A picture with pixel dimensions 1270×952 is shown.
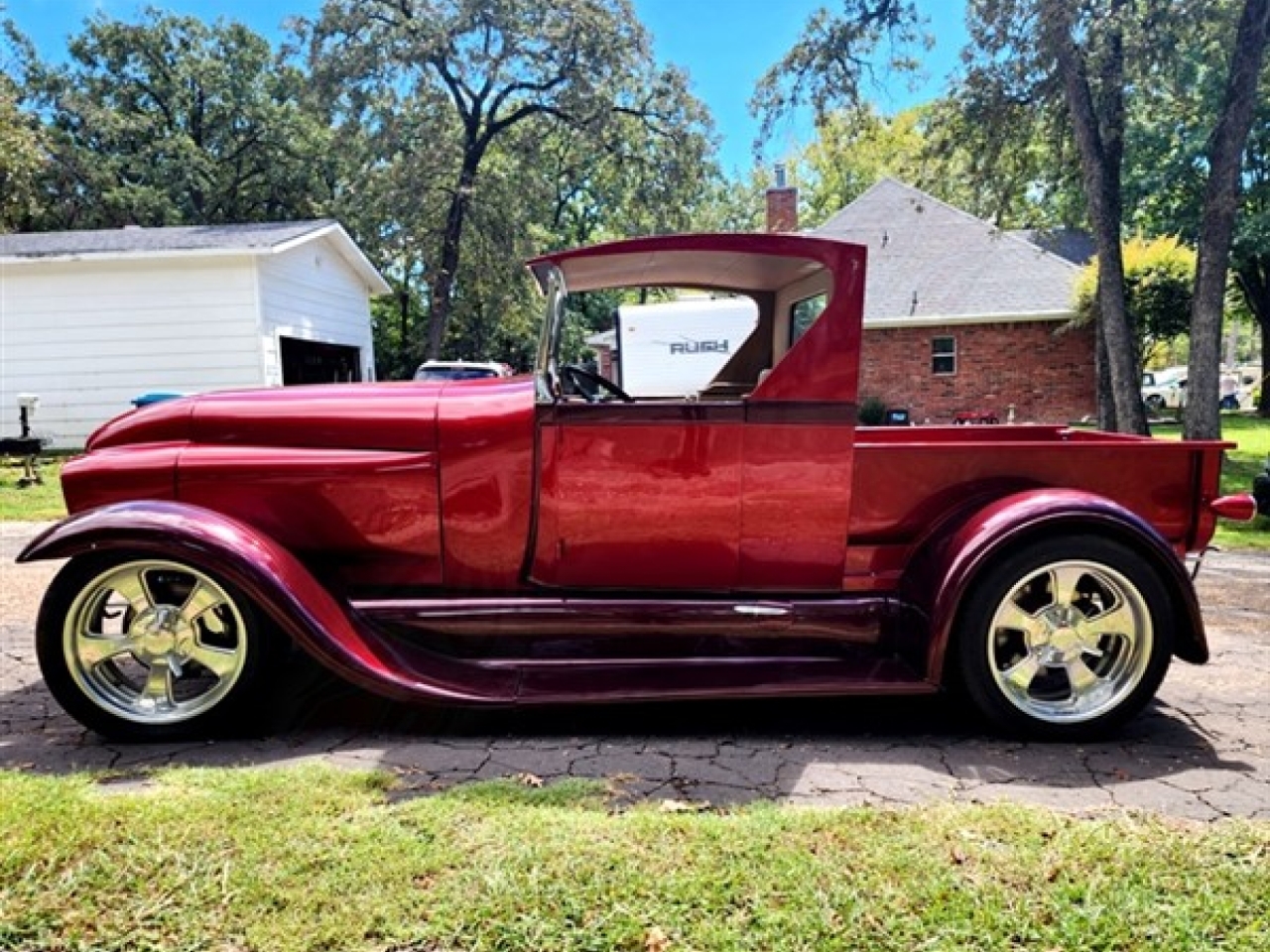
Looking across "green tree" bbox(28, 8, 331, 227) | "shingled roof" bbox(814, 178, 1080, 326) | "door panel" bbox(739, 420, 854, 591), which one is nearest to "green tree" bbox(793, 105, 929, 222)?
"shingled roof" bbox(814, 178, 1080, 326)

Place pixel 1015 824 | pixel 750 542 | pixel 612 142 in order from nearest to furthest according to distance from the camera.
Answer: pixel 1015 824 → pixel 750 542 → pixel 612 142

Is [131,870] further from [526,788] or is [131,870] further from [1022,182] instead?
[1022,182]

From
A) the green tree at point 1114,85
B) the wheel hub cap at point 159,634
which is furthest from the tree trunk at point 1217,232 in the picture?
the wheel hub cap at point 159,634

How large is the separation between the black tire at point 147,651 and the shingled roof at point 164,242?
Result: 13.0 m

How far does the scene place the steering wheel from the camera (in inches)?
137

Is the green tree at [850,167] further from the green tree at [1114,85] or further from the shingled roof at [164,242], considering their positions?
the shingled roof at [164,242]

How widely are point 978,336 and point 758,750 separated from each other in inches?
768

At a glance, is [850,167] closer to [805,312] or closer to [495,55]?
[495,55]

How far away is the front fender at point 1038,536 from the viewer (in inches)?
118

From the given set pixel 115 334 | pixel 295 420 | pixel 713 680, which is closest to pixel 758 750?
pixel 713 680

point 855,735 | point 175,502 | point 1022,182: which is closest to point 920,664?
point 855,735

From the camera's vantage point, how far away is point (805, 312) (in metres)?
3.74

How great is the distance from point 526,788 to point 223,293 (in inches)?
573

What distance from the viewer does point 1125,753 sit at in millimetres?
3002
